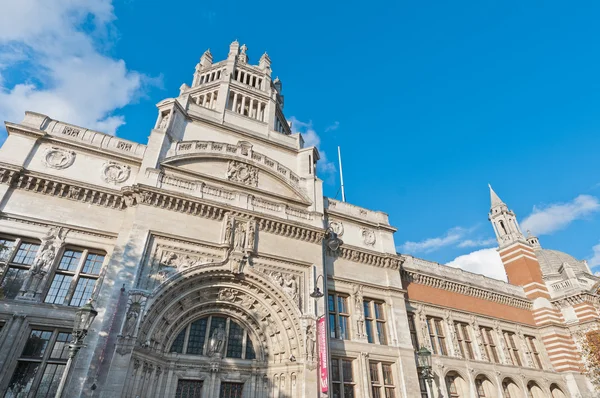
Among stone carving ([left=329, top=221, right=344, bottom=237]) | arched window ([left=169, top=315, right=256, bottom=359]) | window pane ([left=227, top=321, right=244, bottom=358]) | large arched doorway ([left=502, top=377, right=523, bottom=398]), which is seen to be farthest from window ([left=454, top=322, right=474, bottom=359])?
window pane ([left=227, top=321, right=244, bottom=358])

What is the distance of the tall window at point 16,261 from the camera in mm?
14764

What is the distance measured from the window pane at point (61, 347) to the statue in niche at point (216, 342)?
6.13m

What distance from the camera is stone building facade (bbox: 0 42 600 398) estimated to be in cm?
1455

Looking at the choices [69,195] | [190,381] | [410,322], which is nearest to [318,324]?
[190,381]

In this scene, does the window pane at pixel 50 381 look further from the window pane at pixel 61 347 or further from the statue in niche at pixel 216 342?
the statue in niche at pixel 216 342

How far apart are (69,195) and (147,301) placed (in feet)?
23.2

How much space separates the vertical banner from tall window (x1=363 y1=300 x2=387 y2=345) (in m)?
4.87

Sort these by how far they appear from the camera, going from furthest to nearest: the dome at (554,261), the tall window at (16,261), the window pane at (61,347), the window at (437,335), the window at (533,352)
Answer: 1. the dome at (554,261)
2. the window at (533,352)
3. the window at (437,335)
4. the tall window at (16,261)
5. the window pane at (61,347)

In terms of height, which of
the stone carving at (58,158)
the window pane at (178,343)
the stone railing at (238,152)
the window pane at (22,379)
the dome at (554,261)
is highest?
the dome at (554,261)

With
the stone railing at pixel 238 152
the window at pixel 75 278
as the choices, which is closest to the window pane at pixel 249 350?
the window at pixel 75 278

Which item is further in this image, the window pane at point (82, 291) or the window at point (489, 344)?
the window at point (489, 344)

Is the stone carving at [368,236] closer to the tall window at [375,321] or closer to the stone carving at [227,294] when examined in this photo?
the tall window at [375,321]

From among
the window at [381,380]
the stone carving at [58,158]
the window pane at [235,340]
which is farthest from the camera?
the window at [381,380]

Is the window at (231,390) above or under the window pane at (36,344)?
under
